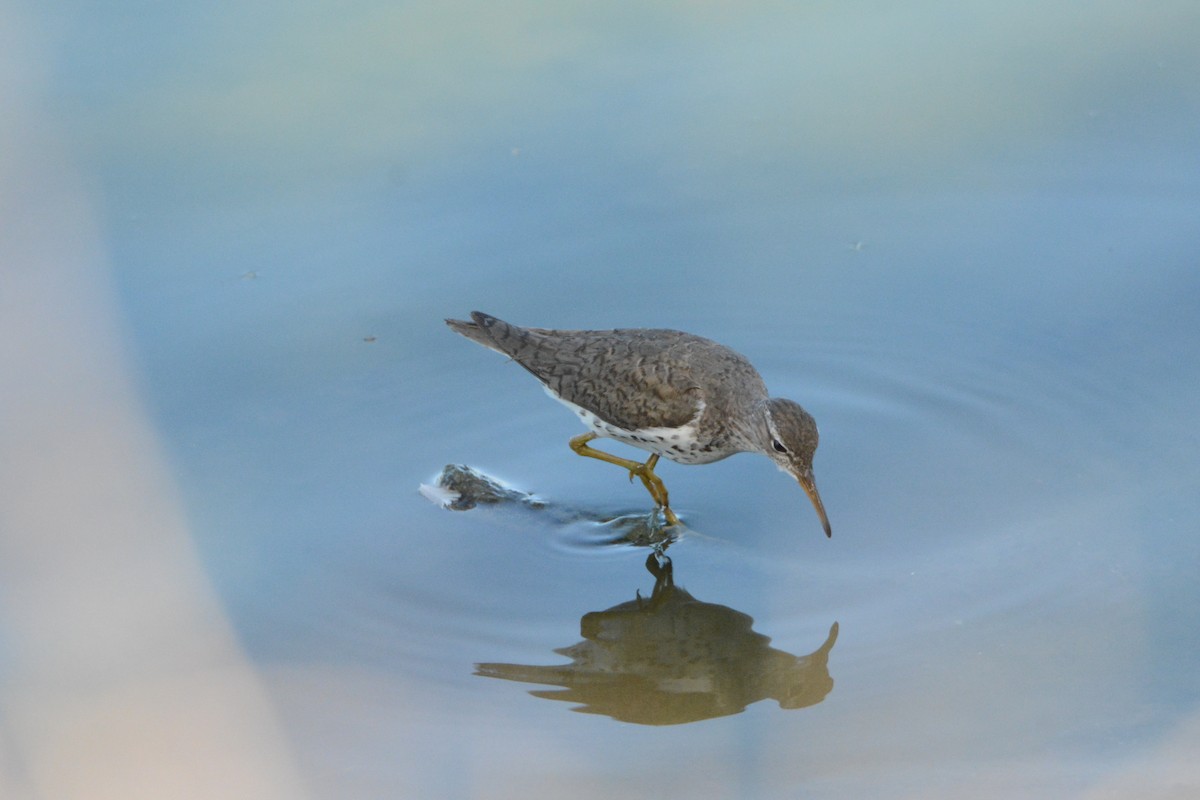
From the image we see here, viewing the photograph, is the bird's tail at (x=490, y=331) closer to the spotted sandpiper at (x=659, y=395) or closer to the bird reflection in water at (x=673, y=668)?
the spotted sandpiper at (x=659, y=395)

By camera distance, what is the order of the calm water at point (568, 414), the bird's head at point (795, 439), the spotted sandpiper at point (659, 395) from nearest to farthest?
1. the calm water at point (568, 414)
2. the bird's head at point (795, 439)
3. the spotted sandpiper at point (659, 395)

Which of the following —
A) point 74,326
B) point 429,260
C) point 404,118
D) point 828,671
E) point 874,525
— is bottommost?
point 828,671

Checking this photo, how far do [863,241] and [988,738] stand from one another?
399 centimetres

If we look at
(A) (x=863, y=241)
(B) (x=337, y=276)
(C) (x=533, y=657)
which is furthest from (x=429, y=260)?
(C) (x=533, y=657)

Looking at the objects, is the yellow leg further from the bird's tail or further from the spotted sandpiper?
the bird's tail

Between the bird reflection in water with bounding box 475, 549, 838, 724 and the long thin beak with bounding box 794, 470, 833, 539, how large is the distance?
52 cm

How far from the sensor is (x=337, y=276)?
28.0 ft

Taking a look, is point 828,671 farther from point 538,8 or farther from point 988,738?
point 538,8

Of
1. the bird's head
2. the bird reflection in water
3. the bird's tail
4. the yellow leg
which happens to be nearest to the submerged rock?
the yellow leg

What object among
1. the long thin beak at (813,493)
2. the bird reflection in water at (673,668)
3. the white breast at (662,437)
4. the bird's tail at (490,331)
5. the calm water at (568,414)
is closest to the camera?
the calm water at (568,414)

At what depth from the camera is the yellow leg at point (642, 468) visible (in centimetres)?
726

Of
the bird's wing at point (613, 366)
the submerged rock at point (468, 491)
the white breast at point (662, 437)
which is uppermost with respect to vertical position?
the bird's wing at point (613, 366)

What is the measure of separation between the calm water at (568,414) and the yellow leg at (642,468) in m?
0.14

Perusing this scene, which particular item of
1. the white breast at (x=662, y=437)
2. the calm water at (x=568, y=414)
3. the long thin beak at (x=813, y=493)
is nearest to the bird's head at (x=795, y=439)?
the long thin beak at (x=813, y=493)
